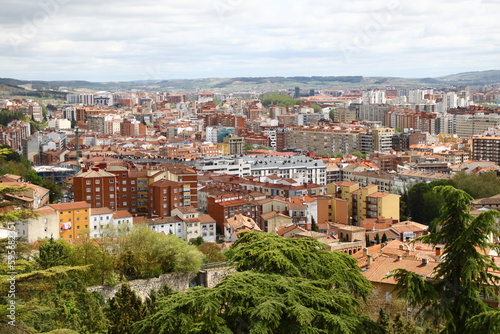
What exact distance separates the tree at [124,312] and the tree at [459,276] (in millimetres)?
4165

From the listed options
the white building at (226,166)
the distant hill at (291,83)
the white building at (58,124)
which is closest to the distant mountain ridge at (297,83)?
the distant hill at (291,83)

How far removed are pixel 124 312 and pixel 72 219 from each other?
8.55m

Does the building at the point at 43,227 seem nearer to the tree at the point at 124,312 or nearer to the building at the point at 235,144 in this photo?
the tree at the point at 124,312

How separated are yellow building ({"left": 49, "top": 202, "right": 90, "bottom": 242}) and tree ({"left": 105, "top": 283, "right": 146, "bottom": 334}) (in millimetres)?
7675

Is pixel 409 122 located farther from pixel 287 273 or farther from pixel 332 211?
pixel 287 273

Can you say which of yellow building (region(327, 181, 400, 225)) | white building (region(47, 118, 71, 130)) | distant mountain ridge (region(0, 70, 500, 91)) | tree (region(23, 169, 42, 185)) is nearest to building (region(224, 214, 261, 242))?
yellow building (region(327, 181, 400, 225))

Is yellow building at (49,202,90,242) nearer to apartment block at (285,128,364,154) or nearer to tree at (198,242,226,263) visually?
tree at (198,242,226,263)

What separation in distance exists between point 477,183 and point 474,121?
23806mm

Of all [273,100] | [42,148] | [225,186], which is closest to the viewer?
[225,186]

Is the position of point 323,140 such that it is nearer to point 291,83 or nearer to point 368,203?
point 368,203

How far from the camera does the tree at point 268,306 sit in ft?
19.4

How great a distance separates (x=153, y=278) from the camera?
11688mm

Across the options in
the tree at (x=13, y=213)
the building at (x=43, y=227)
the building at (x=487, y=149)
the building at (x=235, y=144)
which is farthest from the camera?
the building at (x=235, y=144)

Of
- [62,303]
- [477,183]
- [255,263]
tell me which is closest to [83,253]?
[62,303]
